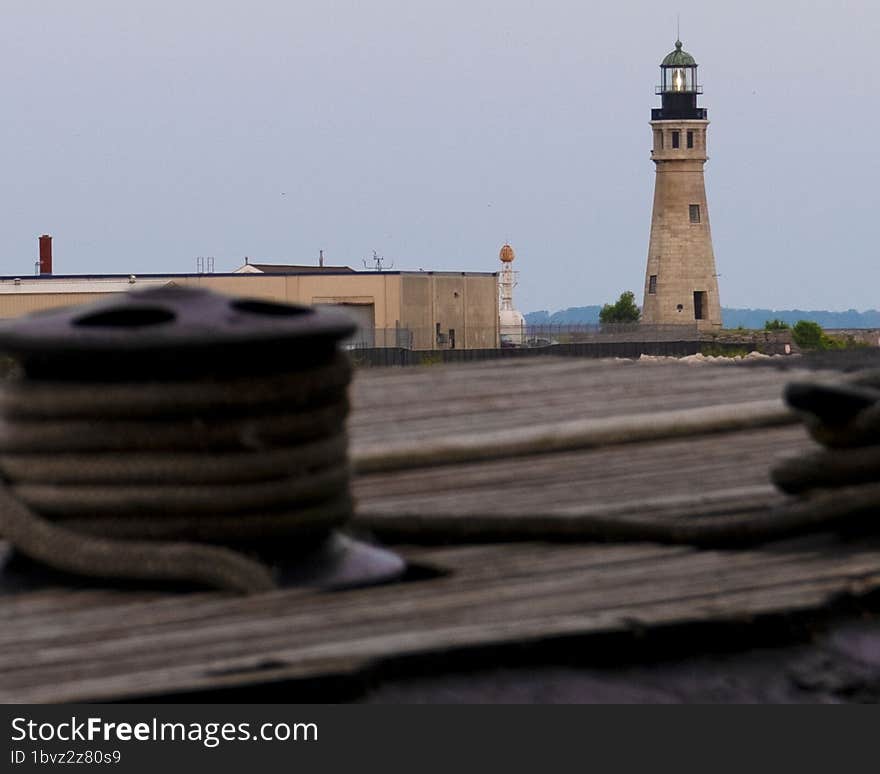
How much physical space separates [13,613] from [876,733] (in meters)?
1.42

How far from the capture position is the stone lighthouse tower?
79000mm

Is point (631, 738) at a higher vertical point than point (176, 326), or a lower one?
lower

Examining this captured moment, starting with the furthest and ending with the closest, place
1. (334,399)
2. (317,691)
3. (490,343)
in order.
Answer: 1. (490,343)
2. (334,399)
3. (317,691)

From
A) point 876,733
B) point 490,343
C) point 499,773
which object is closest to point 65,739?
point 499,773

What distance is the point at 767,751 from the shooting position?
2516 mm

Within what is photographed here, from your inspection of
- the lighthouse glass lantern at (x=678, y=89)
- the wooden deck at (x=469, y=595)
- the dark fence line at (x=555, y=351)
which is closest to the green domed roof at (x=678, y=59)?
the lighthouse glass lantern at (x=678, y=89)

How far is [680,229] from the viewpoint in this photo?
78.9 meters

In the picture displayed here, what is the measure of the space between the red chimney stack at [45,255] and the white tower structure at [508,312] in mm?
14963

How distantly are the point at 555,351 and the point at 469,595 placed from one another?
1367 inches

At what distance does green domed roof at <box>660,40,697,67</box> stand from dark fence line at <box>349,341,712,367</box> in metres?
21.8

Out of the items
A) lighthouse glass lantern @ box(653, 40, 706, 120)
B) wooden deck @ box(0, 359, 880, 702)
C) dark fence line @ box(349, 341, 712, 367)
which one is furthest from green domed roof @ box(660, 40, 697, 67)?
wooden deck @ box(0, 359, 880, 702)

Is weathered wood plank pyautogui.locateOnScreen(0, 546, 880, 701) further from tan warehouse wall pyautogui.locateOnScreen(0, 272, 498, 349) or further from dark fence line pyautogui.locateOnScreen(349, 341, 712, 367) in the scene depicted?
tan warehouse wall pyautogui.locateOnScreen(0, 272, 498, 349)

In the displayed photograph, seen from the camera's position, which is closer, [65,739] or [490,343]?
[65,739]

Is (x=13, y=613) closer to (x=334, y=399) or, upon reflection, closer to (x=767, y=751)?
(x=334, y=399)
